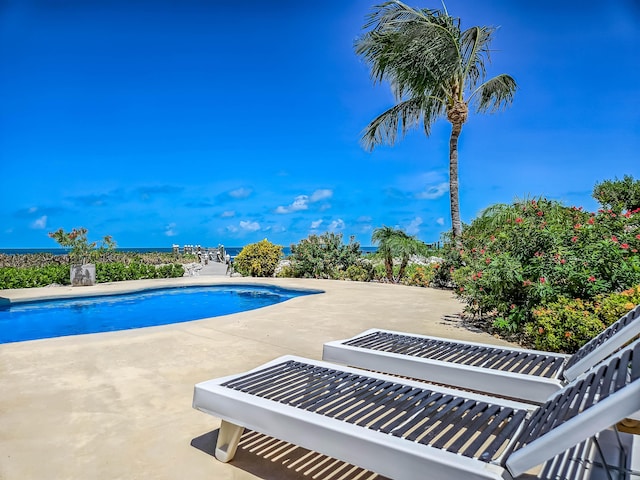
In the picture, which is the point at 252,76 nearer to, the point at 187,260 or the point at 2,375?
the point at 187,260

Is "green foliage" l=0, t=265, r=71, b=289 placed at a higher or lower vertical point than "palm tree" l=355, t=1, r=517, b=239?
lower

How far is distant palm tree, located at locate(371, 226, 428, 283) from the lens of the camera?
1229 cm

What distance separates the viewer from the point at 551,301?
476cm

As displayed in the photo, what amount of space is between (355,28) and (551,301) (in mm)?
11202

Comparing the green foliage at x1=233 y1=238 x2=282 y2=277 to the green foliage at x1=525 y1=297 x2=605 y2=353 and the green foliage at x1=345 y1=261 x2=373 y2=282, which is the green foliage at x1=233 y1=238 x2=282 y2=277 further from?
the green foliage at x1=525 y1=297 x2=605 y2=353

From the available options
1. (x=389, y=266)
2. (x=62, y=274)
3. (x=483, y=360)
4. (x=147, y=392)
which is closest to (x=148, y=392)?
(x=147, y=392)

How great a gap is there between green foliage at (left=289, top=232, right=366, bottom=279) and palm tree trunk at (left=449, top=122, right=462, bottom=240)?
3.95 metres

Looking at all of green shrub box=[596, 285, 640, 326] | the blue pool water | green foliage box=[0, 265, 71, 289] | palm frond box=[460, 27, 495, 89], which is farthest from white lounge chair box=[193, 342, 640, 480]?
green foliage box=[0, 265, 71, 289]

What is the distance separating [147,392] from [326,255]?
11.2m

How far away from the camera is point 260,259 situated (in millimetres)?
15578

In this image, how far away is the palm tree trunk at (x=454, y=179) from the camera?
11.5m

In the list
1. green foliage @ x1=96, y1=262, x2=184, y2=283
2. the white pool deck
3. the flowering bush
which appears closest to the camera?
the white pool deck

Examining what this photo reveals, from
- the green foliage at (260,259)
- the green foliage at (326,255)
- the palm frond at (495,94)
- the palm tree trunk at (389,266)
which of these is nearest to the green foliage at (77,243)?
the green foliage at (260,259)

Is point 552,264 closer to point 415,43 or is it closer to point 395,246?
point 395,246
